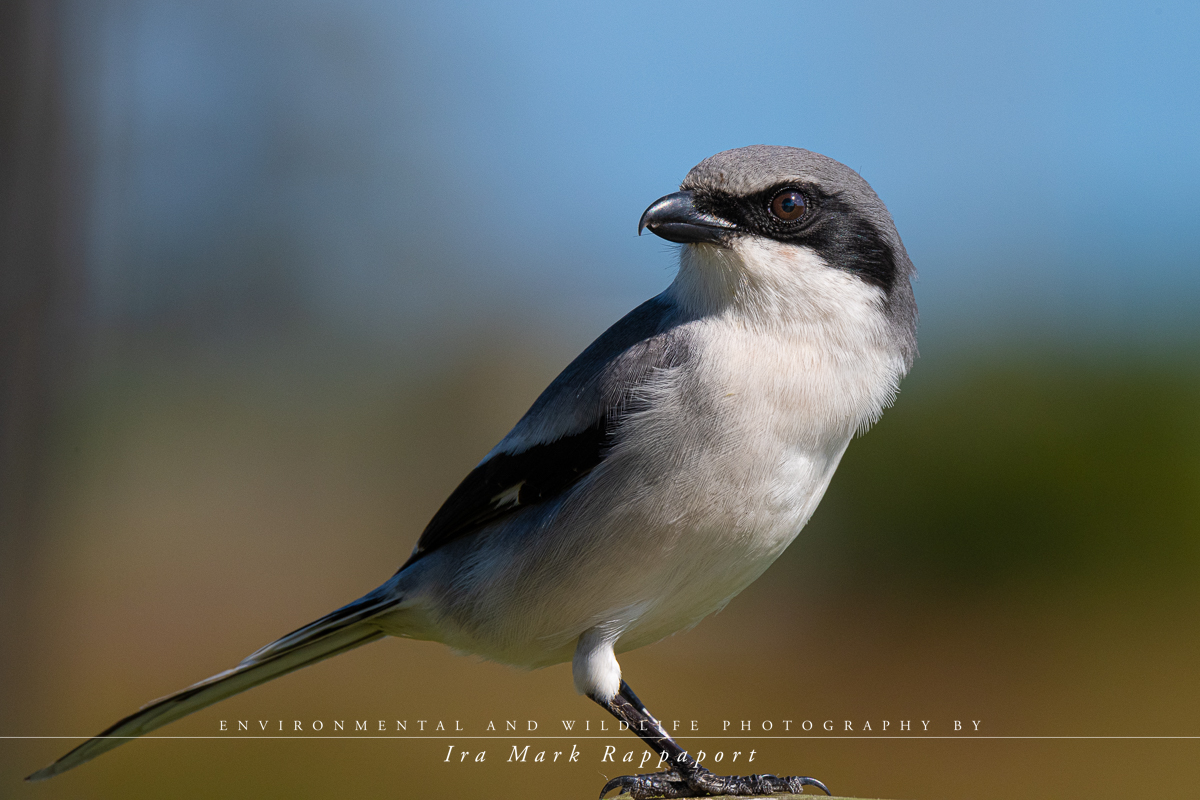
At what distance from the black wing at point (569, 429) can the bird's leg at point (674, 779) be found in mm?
677

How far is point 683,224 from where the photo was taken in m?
2.48

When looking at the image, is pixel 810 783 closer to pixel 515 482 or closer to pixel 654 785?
pixel 654 785

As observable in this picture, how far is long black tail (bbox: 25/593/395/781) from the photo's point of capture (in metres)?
2.48

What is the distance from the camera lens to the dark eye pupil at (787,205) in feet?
8.27

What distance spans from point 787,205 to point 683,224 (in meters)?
0.32

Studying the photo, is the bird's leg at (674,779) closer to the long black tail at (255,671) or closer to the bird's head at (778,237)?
the long black tail at (255,671)

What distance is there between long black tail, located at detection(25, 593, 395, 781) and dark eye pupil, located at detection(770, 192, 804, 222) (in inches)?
70.7

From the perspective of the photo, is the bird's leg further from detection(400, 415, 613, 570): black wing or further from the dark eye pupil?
the dark eye pupil

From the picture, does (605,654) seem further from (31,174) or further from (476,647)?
(31,174)

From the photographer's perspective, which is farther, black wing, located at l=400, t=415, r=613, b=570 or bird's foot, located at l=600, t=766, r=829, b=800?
black wing, located at l=400, t=415, r=613, b=570

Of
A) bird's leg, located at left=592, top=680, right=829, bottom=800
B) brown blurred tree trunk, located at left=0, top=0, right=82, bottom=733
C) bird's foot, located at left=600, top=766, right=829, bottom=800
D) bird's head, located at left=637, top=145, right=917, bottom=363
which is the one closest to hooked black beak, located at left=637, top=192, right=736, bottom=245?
bird's head, located at left=637, top=145, right=917, bottom=363

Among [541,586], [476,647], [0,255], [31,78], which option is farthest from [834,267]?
[31,78]

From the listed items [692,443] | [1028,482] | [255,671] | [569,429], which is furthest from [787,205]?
[1028,482]

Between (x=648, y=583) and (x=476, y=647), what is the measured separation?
2.44 ft
